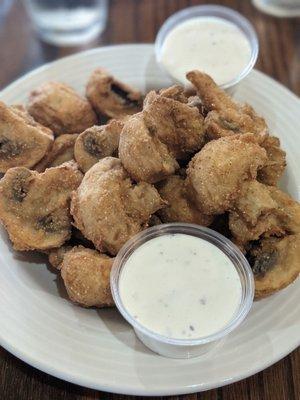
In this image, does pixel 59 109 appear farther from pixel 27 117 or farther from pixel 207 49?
pixel 207 49

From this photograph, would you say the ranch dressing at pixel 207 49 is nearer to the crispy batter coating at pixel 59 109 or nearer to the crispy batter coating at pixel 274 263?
the crispy batter coating at pixel 59 109

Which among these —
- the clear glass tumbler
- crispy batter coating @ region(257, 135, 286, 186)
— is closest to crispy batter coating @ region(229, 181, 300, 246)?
crispy batter coating @ region(257, 135, 286, 186)

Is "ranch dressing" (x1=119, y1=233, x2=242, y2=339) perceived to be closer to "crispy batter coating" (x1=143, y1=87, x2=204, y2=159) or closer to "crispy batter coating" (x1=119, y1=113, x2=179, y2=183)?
"crispy batter coating" (x1=119, y1=113, x2=179, y2=183)

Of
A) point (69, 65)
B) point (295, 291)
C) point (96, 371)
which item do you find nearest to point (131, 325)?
point (96, 371)

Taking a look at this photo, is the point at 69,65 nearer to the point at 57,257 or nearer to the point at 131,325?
the point at 57,257

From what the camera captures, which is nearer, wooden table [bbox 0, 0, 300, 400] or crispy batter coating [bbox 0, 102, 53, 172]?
crispy batter coating [bbox 0, 102, 53, 172]

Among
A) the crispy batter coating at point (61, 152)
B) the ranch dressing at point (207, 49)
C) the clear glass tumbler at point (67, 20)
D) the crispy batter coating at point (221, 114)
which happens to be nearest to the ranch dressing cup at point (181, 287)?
the crispy batter coating at point (221, 114)
